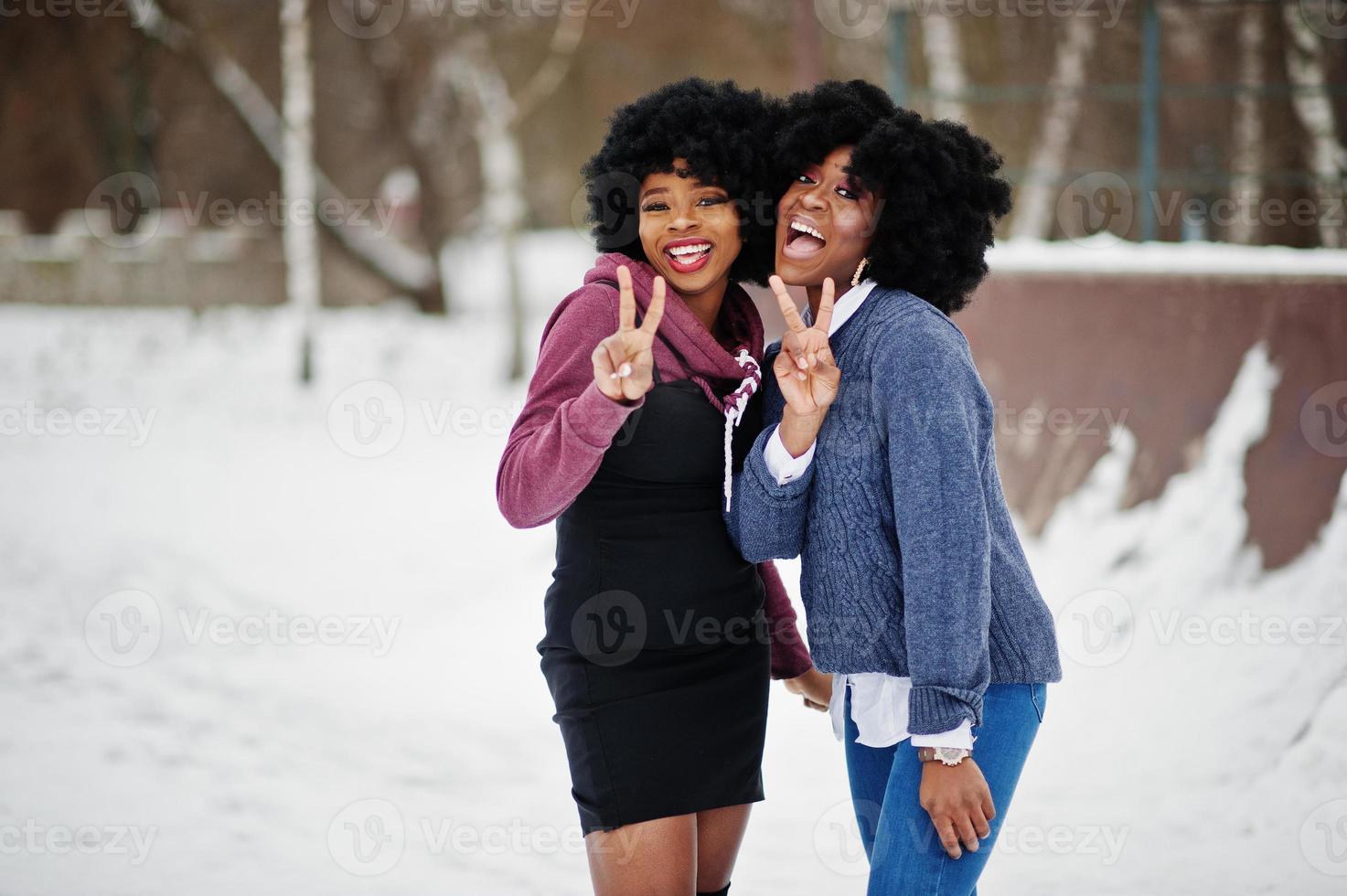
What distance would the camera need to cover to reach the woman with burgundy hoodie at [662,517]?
220 centimetres

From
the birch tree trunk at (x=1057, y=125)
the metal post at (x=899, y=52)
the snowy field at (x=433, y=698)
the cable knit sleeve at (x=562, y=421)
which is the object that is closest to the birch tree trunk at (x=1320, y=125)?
the birch tree trunk at (x=1057, y=125)

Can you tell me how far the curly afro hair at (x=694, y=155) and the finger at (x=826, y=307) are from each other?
35cm

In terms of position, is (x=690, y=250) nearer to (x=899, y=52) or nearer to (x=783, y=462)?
(x=783, y=462)

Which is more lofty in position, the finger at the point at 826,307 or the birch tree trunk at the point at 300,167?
the birch tree trunk at the point at 300,167

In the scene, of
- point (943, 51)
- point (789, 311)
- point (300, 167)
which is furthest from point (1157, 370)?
point (300, 167)

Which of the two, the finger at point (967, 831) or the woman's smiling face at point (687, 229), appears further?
the woman's smiling face at point (687, 229)

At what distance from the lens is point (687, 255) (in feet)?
7.50

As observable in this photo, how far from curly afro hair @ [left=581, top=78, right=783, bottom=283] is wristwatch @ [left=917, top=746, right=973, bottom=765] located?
104 centimetres

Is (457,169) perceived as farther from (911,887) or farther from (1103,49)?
(911,887)

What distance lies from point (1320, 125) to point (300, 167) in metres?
7.35

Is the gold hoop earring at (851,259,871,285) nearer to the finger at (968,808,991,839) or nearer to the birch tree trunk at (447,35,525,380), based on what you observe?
the finger at (968,808,991,839)

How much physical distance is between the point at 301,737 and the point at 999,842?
2609 mm

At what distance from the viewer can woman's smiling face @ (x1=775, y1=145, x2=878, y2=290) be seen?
2184mm

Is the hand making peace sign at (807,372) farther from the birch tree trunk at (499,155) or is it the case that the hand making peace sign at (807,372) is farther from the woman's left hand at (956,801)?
the birch tree trunk at (499,155)
